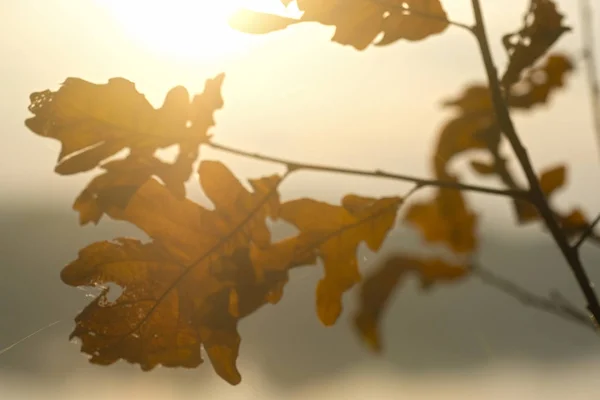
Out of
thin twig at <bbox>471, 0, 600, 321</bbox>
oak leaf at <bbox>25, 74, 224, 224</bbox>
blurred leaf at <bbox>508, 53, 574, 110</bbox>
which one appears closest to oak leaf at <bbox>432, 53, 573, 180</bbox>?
blurred leaf at <bbox>508, 53, 574, 110</bbox>

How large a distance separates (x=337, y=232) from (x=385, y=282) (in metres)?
0.32

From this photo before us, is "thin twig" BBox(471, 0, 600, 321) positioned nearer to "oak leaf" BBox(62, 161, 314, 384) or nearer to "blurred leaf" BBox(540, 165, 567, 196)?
"oak leaf" BBox(62, 161, 314, 384)

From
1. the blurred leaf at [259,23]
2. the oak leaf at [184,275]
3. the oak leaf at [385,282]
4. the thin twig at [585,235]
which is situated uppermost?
the blurred leaf at [259,23]

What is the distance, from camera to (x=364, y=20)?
0.85 m

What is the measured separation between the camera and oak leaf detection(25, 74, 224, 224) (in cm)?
78

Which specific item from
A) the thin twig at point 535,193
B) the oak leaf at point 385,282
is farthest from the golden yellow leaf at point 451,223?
the thin twig at point 535,193

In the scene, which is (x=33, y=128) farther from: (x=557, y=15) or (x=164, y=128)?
(x=557, y=15)

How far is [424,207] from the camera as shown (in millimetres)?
1274

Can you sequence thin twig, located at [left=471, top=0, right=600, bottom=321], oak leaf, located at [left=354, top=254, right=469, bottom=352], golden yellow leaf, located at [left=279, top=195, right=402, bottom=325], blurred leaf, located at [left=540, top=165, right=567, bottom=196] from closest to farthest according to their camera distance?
thin twig, located at [left=471, top=0, right=600, bottom=321] < golden yellow leaf, located at [left=279, top=195, right=402, bottom=325] < oak leaf, located at [left=354, top=254, right=469, bottom=352] < blurred leaf, located at [left=540, top=165, right=567, bottom=196]

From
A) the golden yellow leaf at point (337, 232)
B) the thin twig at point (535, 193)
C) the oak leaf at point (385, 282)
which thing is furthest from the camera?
the oak leaf at point (385, 282)

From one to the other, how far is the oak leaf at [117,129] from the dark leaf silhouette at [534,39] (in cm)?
32

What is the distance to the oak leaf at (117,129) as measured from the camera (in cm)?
78

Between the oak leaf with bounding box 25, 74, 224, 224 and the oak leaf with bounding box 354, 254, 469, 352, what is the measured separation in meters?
0.45

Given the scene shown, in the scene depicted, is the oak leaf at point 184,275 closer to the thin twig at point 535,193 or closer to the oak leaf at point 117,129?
the oak leaf at point 117,129
